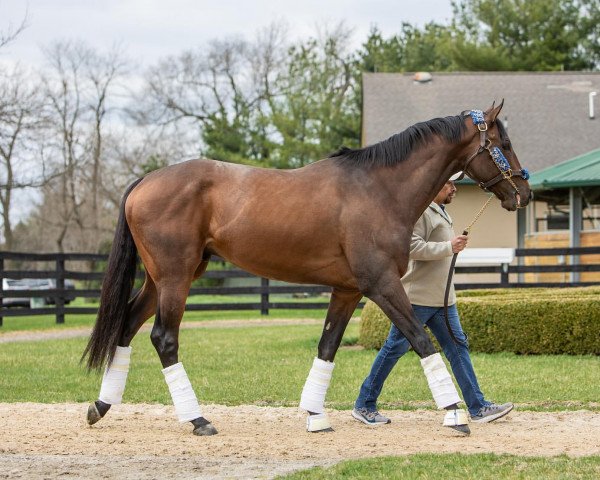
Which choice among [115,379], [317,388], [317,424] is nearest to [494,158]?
[317,388]

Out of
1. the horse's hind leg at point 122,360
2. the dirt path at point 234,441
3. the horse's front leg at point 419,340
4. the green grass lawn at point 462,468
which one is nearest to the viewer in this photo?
the green grass lawn at point 462,468

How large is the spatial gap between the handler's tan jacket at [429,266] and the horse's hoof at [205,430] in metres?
1.79

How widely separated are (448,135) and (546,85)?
24899 mm

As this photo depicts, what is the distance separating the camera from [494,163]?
6352 mm

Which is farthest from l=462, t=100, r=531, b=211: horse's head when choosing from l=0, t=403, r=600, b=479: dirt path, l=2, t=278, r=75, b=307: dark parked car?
l=2, t=278, r=75, b=307: dark parked car

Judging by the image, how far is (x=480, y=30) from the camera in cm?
4397

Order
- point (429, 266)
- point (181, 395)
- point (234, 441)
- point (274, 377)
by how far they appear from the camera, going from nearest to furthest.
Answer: point (234, 441), point (181, 395), point (429, 266), point (274, 377)

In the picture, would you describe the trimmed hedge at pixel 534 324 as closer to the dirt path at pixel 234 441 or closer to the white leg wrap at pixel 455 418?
the dirt path at pixel 234 441

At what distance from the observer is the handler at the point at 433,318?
6543 mm

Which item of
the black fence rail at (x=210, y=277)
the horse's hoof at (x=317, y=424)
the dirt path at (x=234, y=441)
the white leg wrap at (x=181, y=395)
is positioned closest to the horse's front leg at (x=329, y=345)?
the horse's hoof at (x=317, y=424)

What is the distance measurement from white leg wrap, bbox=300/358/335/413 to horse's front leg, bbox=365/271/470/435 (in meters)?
0.77

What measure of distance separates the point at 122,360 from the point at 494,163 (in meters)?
3.16

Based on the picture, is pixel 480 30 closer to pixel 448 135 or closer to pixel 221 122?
pixel 221 122

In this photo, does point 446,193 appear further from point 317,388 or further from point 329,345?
point 317,388
